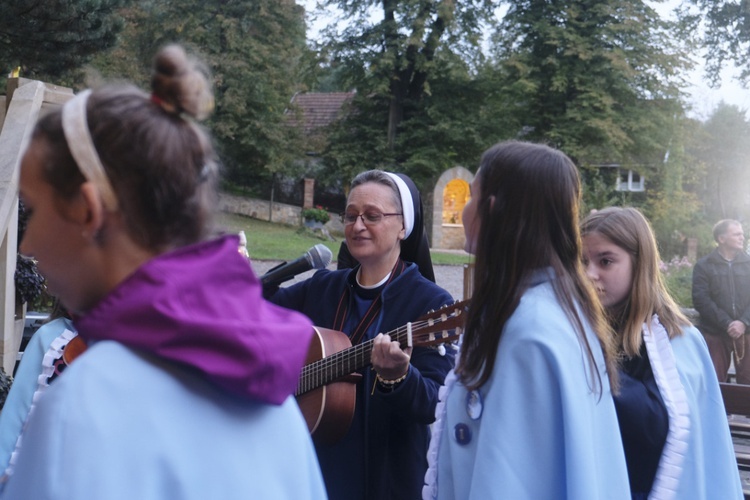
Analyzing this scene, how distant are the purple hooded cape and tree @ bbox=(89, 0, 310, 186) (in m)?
28.7

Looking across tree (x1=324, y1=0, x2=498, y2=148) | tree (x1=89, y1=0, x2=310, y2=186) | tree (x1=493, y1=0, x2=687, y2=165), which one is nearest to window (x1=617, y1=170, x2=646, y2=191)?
tree (x1=493, y1=0, x2=687, y2=165)

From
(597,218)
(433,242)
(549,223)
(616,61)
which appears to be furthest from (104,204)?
(433,242)

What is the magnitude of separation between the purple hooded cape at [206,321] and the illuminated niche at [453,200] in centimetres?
2996

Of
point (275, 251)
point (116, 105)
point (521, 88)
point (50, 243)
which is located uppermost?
point (521, 88)

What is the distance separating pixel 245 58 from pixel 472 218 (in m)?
29.9

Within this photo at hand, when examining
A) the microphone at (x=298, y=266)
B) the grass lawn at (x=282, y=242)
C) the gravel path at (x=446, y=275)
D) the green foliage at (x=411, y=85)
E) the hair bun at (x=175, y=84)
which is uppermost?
the green foliage at (x=411, y=85)

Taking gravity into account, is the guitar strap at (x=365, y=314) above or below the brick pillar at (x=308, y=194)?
below

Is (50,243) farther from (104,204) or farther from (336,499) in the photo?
(336,499)

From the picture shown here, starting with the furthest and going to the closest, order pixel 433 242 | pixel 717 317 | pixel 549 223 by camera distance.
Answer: pixel 433 242 → pixel 717 317 → pixel 549 223

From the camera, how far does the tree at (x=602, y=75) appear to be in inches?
1017

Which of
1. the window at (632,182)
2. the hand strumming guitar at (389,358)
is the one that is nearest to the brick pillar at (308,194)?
the window at (632,182)

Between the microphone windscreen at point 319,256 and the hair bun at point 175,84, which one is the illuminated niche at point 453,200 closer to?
the microphone windscreen at point 319,256

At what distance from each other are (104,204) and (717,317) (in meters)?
8.98

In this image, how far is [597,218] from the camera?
302cm
